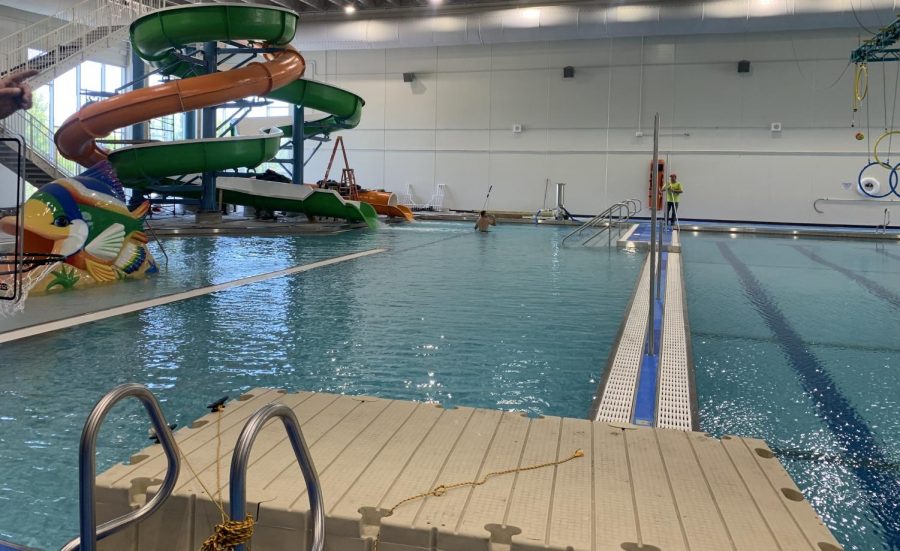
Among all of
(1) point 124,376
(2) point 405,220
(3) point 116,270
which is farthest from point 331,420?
(2) point 405,220

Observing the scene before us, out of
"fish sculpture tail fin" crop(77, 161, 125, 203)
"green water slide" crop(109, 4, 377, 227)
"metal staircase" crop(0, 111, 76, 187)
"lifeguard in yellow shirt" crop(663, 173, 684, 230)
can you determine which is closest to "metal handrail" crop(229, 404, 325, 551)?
"fish sculpture tail fin" crop(77, 161, 125, 203)

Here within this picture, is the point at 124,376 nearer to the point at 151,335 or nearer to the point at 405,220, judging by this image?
the point at 151,335

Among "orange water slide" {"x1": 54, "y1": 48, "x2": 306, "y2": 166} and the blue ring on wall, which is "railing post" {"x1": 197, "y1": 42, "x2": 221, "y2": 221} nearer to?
"orange water slide" {"x1": 54, "y1": 48, "x2": 306, "y2": 166}

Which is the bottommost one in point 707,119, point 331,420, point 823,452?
point 823,452

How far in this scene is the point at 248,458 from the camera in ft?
4.92

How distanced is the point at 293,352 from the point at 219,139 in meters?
8.63

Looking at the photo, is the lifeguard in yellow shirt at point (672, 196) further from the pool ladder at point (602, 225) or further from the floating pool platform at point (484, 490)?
the floating pool platform at point (484, 490)

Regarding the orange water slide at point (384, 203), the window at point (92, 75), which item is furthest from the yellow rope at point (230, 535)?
the window at point (92, 75)

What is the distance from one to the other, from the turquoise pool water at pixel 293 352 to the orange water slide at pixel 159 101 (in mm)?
3614

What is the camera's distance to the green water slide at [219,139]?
1074cm

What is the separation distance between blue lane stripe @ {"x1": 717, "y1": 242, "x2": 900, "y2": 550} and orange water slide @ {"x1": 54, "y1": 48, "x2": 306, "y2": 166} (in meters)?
8.84

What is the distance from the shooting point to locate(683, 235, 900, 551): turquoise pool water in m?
2.40

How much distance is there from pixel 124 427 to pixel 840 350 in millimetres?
4346

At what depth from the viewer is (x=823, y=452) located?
2.76 metres
